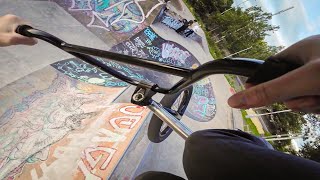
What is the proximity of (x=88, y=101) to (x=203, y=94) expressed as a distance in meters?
6.31

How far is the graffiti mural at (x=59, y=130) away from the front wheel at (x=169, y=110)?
69cm

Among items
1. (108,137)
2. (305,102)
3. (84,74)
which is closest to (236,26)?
(84,74)

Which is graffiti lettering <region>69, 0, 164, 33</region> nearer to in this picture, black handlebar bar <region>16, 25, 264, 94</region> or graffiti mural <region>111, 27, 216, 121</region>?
graffiti mural <region>111, 27, 216, 121</region>

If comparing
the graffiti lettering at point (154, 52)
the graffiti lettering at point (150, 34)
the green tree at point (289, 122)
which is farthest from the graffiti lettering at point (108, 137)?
the green tree at point (289, 122)

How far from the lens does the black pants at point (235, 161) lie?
761 millimetres

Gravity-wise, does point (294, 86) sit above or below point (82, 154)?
above

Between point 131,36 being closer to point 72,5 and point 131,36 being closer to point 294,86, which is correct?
point 72,5

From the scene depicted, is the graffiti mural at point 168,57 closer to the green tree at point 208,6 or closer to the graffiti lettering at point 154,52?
the graffiti lettering at point 154,52

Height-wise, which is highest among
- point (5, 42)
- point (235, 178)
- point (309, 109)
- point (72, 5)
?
point (72, 5)

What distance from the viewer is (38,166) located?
2084mm

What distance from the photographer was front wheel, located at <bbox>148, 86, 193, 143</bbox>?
63.3 inches

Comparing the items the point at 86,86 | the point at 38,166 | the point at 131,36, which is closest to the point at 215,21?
the point at 131,36

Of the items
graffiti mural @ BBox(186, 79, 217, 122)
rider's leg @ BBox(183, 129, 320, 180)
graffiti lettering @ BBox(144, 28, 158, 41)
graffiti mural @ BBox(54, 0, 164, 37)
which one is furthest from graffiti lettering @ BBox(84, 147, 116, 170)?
graffiti lettering @ BBox(144, 28, 158, 41)

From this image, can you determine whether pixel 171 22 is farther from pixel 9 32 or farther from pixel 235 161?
pixel 235 161
